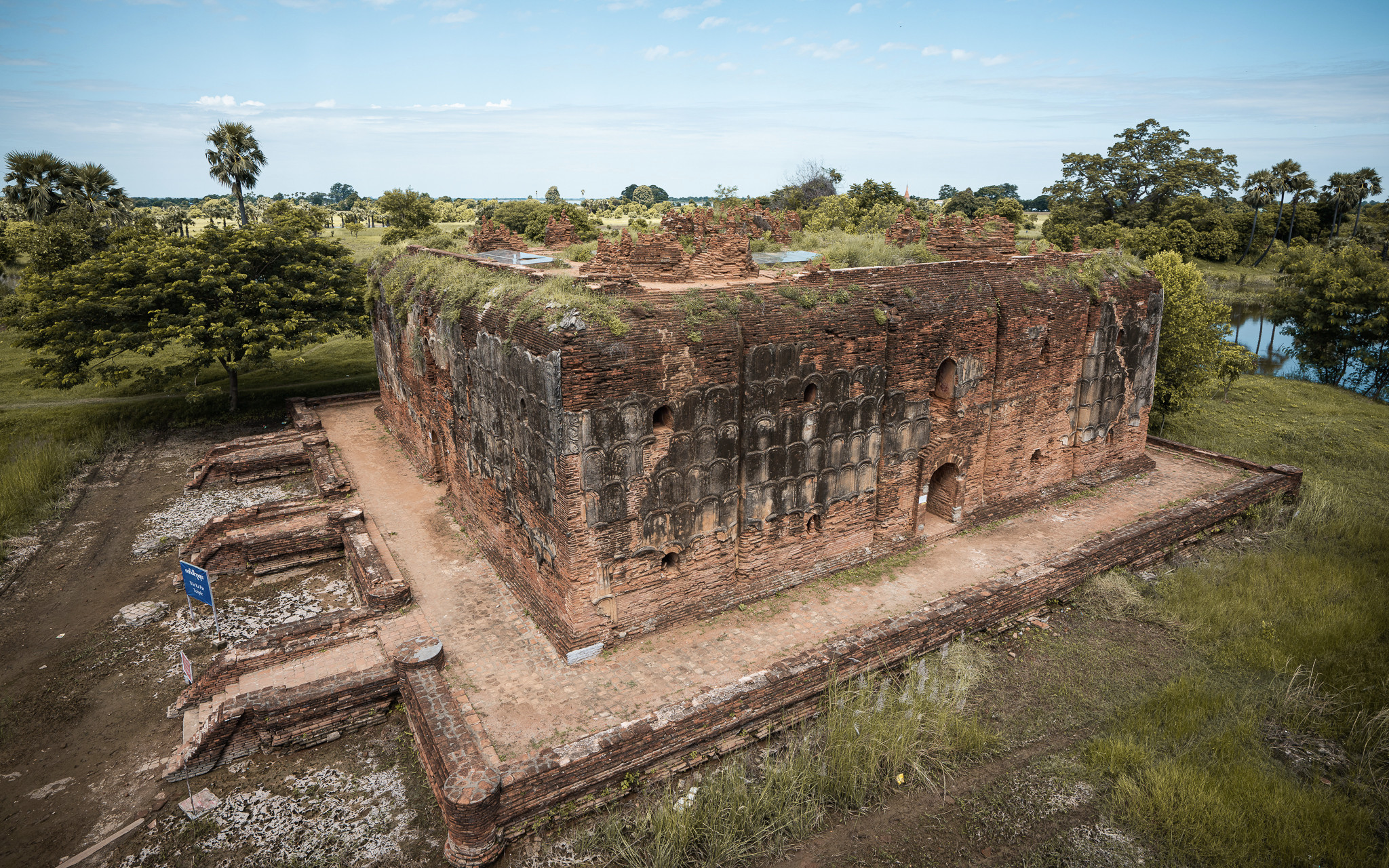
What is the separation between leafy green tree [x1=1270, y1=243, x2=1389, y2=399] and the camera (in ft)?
93.1

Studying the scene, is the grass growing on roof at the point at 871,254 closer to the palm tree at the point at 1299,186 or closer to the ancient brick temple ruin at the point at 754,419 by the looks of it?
the ancient brick temple ruin at the point at 754,419

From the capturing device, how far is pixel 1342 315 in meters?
29.2

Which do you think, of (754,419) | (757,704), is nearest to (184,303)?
(754,419)

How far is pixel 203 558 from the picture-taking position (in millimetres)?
13609

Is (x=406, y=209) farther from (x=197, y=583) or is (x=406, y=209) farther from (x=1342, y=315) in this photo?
(x=1342, y=315)

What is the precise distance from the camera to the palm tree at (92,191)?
29.3 metres

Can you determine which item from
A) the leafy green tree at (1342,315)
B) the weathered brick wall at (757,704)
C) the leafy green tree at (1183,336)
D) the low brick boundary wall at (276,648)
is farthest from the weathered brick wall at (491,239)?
the leafy green tree at (1342,315)

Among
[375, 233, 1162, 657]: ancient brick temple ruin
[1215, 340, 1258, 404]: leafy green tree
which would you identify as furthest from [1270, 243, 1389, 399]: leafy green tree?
[375, 233, 1162, 657]: ancient brick temple ruin

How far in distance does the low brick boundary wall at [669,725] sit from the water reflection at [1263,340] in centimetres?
3123

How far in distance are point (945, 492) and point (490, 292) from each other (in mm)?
9396

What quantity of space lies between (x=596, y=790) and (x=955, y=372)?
934cm

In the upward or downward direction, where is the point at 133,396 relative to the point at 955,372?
downward

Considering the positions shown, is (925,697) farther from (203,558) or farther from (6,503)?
(6,503)

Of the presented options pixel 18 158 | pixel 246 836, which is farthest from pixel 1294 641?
pixel 18 158
